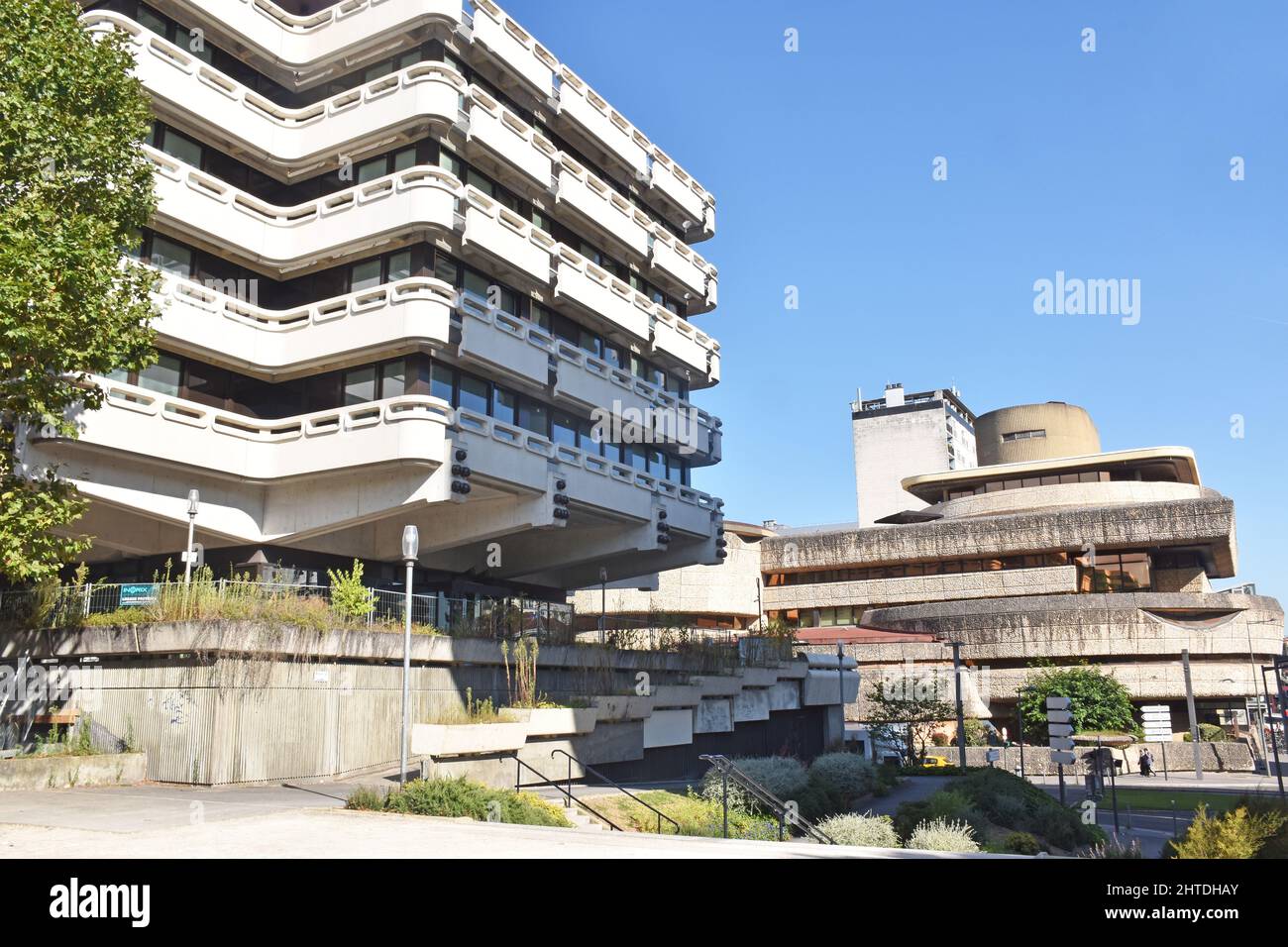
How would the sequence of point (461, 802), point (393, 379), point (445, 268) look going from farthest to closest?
point (445, 268) < point (393, 379) < point (461, 802)

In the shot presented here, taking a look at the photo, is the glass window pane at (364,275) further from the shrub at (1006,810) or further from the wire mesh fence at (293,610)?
the shrub at (1006,810)

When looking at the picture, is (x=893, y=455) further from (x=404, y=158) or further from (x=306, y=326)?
(x=306, y=326)

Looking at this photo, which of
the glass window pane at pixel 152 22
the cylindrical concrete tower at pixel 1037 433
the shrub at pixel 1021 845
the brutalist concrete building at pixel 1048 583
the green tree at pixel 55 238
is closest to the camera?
the green tree at pixel 55 238

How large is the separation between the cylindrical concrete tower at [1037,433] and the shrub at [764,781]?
7594cm

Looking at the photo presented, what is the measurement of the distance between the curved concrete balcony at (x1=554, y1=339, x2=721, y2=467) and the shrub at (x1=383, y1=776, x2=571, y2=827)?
1816 cm

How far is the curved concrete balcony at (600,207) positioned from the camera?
32594mm

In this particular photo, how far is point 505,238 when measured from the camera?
29.0 metres

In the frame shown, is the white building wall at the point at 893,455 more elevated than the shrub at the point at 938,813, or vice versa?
the white building wall at the point at 893,455

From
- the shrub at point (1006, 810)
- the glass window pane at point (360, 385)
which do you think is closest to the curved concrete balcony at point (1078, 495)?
the shrub at point (1006, 810)

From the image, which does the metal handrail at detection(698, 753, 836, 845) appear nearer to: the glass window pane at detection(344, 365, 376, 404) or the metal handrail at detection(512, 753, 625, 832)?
the metal handrail at detection(512, 753, 625, 832)

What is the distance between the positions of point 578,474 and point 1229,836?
20.9 m

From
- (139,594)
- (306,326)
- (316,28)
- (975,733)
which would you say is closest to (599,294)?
(306,326)
